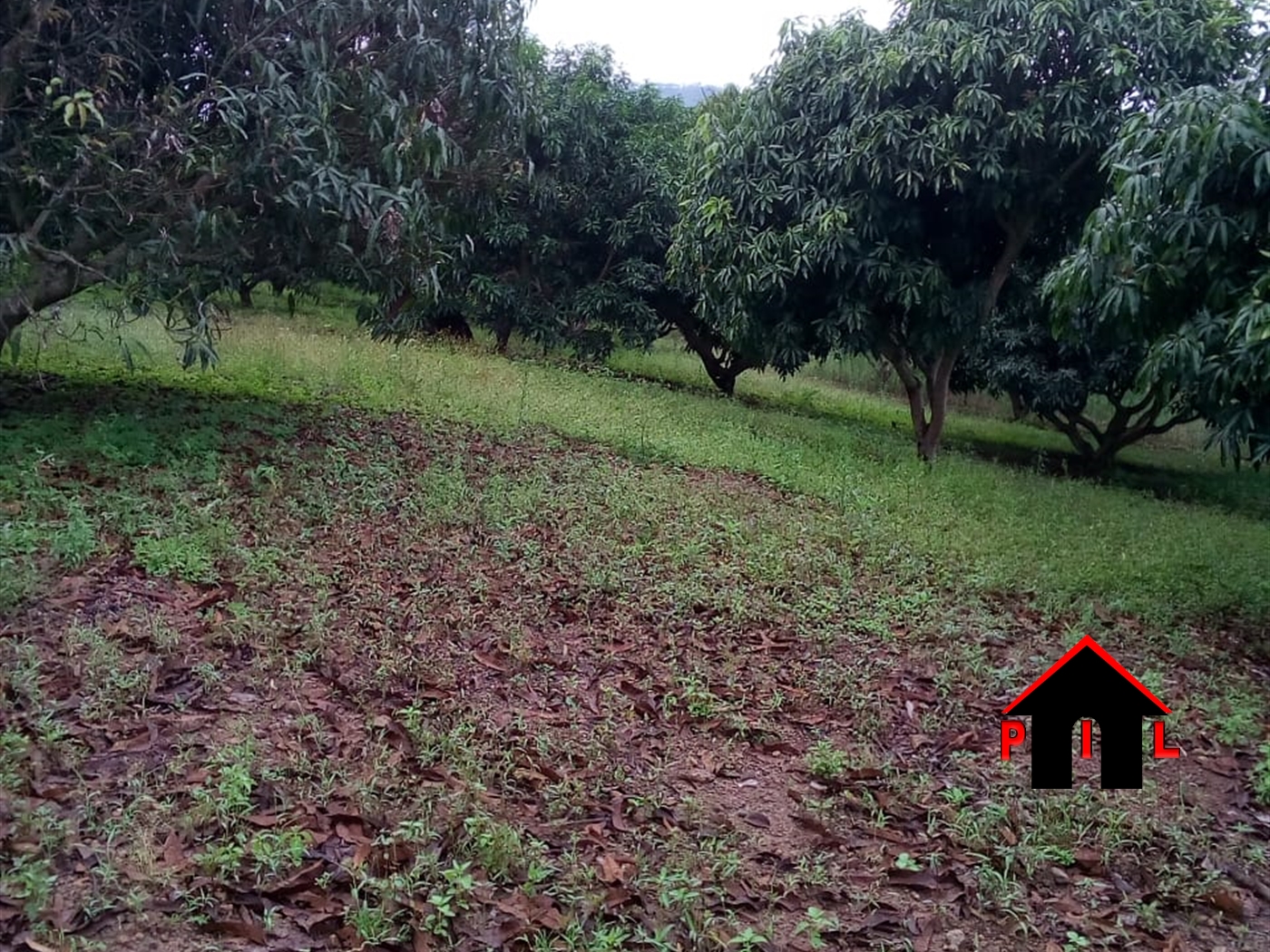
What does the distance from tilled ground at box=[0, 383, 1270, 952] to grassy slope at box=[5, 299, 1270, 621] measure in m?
0.65

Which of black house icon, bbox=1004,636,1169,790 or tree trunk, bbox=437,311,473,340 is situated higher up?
tree trunk, bbox=437,311,473,340

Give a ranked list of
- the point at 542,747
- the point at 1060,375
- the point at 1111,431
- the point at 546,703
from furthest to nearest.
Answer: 1. the point at 1111,431
2. the point at 1060,375
3. the point at 546,703
4. the point at 542,747

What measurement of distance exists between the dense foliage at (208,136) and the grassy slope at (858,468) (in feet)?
2.14

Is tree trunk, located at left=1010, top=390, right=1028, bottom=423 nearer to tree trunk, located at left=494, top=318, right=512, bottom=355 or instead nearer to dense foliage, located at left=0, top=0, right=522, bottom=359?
tree trunk, located at left=494, top=318, right=512, bottom=355

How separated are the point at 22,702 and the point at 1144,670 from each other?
4.40m

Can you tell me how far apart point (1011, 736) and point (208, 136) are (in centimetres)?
506

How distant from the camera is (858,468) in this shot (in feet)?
26.9

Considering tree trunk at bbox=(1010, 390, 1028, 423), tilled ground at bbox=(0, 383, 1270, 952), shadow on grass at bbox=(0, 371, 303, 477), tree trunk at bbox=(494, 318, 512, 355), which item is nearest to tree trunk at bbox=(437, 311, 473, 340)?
tree trunk at bbox=(494, 318, 512, 355)

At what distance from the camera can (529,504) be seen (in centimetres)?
557

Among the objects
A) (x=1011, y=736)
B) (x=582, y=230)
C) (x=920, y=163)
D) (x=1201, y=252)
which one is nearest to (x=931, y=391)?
(x=920, y=163)

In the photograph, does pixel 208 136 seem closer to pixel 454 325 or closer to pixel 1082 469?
pixel 454 325

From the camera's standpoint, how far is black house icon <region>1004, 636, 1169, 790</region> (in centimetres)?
262

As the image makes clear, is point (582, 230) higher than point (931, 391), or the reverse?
point (582, 230)

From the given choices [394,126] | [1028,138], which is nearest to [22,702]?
[394,126]
